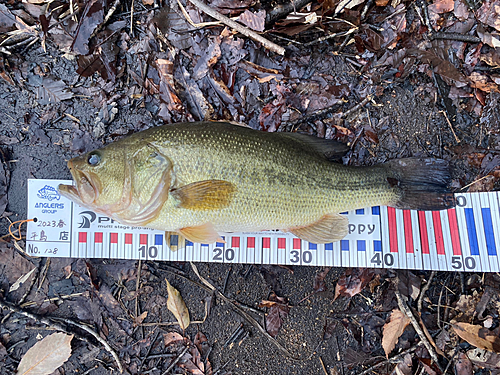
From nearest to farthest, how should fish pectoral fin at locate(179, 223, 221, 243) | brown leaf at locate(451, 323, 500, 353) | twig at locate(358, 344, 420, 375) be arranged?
fish pectoral fin at locate(179, 223, 221, 243) < brown leaf at locate(451, 323, 500, 353) < twig at locate(358, 344, 420, 375)

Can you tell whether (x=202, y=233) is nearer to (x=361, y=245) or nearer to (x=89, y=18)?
(x=361, y=245)

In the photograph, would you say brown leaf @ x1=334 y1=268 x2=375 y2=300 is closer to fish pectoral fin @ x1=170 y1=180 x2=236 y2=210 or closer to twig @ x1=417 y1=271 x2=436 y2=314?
twig @ x1=417 y1=271 x2=436 y2=314

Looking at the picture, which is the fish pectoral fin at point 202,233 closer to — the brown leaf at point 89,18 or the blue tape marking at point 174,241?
the blue tape marking at point 174,241

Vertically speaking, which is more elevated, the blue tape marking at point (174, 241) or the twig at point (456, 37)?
the twig at point (456, 37)

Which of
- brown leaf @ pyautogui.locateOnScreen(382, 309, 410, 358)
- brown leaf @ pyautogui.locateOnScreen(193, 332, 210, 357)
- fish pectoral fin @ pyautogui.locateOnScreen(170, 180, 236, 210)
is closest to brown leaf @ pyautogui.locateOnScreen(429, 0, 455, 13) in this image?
fish pectoral fin @ pyautogui.locateOnScreen(170, 180, 236, 210)

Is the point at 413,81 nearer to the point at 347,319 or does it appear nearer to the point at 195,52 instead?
the point at 195,52

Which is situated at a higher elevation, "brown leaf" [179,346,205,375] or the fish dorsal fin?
the fish dorsal fin

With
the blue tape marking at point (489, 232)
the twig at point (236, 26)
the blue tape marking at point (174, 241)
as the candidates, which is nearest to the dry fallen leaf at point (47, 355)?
the blue tape marking at point (174, 241)
